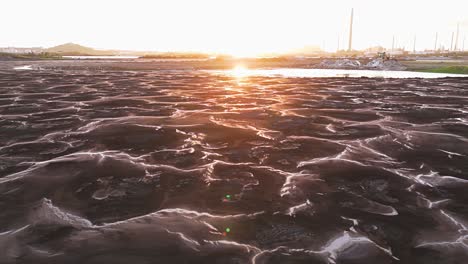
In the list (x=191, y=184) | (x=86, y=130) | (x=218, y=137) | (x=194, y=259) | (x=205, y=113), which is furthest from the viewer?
(x=205, y=113)

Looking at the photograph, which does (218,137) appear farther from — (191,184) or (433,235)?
(433,235)

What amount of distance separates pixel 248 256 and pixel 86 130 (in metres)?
6.87

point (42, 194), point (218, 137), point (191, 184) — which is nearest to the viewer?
point (42, 194)

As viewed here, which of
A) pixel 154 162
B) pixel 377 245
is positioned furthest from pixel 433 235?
pixel 154 162

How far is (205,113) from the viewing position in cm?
1149

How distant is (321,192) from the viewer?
16.7 feet

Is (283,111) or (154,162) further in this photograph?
(283,111)

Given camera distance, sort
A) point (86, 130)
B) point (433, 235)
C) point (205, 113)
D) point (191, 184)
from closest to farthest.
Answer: point (433, 235), point (191, 184), point (86, 130), point (205, 113)

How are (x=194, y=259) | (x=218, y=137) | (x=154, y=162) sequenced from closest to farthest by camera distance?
(x=194, y=259), (x=154, y=162), (x=218, y=137)

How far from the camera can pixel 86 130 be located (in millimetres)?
9000

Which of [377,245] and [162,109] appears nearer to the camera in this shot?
[377,245]

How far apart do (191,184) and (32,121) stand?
7125 mm

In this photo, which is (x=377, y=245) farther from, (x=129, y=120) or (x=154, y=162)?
(x=129, y=120)

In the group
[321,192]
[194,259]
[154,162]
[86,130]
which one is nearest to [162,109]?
[86,130]
